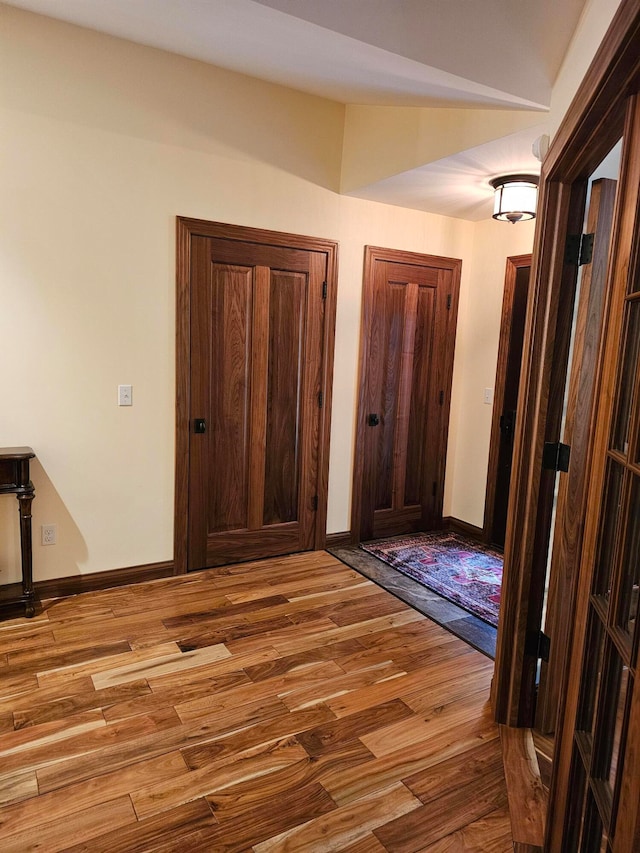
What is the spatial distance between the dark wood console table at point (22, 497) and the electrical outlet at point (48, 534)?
6.4 inches

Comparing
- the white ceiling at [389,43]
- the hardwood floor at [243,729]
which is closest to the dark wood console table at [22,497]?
the hardwood floor at [243,729]

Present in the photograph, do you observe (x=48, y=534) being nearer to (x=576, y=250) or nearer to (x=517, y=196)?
(x=576, y=250)

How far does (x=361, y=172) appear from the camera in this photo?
11.8 feet

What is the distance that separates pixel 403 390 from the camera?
14.1 feet

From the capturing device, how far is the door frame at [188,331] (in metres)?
3.29

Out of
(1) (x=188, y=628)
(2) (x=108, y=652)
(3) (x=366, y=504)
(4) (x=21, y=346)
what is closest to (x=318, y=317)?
(3) (x=366, y=504)

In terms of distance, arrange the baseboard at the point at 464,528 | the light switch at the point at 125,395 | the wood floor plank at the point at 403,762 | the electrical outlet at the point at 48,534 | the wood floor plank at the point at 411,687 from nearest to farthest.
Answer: the wood floor plank at the point at 403,762 < the wood floor plank at the point at 411,687 < the electrical outlet at the point at 48,534 < the light switch at the point at 125,395 < the baseboard at the point at 464,528

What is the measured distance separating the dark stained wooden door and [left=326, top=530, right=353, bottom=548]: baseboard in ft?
0.67

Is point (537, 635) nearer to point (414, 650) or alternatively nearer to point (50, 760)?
point (414, 650)

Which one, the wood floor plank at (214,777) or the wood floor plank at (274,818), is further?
the wood floor plank at (214,777)

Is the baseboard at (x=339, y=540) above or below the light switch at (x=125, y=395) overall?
below

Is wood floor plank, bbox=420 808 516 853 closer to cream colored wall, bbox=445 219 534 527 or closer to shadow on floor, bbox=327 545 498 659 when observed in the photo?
shadow on floor, bbox=327 545 498 659

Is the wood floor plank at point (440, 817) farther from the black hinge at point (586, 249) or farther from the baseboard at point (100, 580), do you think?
the baseboard at point (100, 580)

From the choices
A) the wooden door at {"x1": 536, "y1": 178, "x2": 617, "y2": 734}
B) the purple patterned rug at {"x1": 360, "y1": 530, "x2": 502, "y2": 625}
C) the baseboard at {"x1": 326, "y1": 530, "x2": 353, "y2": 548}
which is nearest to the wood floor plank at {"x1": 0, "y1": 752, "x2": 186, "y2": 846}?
the wooden door at {"x1": 536, "y1": 178, "x2": 617, "y2": 734}
